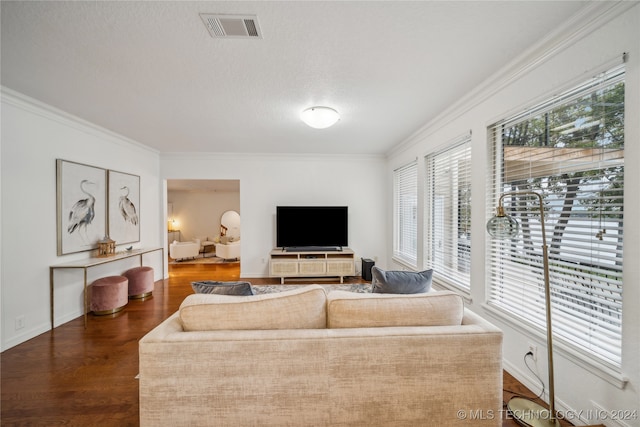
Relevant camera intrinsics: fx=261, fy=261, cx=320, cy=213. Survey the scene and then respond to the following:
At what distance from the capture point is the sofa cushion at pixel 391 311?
1404 millimetres

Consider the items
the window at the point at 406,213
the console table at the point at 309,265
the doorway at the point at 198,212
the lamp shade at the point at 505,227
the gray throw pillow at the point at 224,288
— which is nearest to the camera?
the lamp shade at the point at 505,227

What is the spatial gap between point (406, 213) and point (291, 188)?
86.6 inches

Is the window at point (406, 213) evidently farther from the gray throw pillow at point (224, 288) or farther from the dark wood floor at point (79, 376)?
the gray throw pillow at point (224, 288)

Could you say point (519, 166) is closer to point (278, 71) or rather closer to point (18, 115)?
point (278, 71)

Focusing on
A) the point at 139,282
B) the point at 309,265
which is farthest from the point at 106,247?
A: the point at 309,265

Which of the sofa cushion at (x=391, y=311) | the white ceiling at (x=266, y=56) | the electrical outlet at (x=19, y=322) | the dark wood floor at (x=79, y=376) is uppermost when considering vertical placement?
the white ceiling at (x=266, y=56)

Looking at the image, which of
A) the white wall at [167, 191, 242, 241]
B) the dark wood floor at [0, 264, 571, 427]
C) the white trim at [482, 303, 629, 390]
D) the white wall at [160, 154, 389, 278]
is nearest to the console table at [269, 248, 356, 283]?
the white wall at [160, 154, 389, 278]

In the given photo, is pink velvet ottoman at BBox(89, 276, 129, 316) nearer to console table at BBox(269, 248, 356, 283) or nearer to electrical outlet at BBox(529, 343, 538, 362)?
console table at BBox(269, 248, 356, 283)

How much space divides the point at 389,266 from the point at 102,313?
4.48 metres

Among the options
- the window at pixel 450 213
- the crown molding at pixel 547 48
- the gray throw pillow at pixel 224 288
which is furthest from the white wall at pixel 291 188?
the gray throw pillow at pixel 224 288

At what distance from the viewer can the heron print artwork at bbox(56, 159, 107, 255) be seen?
2.98 m

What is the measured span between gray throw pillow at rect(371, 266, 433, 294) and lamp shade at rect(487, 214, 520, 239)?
62 centimetres

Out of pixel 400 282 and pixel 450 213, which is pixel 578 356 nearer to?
pixel 400 282

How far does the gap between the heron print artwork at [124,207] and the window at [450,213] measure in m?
4.45
